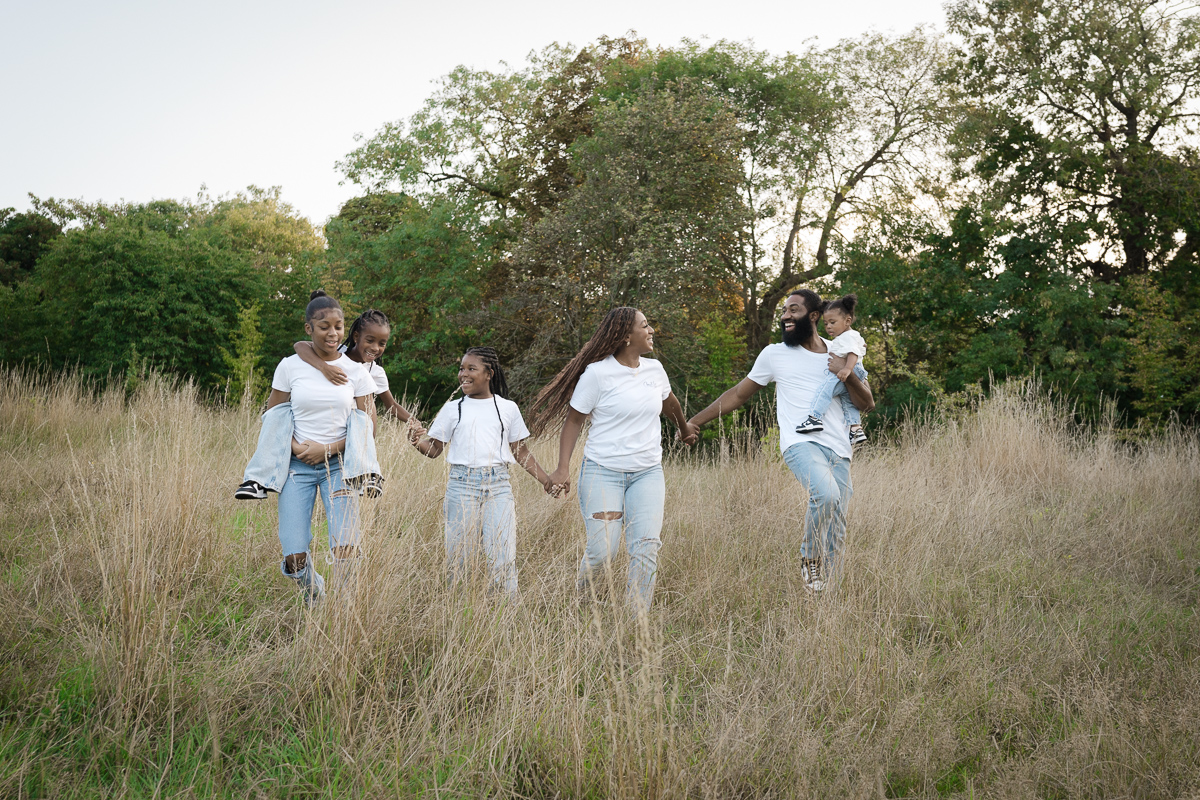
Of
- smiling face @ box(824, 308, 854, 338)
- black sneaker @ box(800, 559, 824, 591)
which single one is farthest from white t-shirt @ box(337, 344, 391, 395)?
smiling face @ box(824, 308, 854, 338)

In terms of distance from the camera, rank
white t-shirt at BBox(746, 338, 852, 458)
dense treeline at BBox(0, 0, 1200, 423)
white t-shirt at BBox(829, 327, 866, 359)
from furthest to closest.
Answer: dense treeline at BBox(0, 0, 1200, 423), white t-shirt at BBox(829, 327, 866, 359), white t-shirt at BBox(746, 338, 852, 458)

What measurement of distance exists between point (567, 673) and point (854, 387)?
2.89m

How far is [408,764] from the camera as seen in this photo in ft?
8.99

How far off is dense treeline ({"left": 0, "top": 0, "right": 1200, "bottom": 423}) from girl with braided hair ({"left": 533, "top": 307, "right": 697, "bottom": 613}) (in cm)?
1092

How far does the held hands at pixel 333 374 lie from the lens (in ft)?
13.7

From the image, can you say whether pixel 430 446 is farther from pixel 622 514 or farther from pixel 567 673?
pixel 567 673

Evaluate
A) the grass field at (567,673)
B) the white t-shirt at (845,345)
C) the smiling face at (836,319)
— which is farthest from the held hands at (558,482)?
the smiling face at (836,319)

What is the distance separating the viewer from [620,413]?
4.48 meters

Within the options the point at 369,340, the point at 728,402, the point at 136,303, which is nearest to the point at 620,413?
the point at 728,402

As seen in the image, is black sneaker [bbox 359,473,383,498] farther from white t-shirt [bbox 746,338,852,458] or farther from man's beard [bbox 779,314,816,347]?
man's beard [bbox 779,314,816,347]

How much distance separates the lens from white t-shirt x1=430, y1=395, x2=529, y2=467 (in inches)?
182

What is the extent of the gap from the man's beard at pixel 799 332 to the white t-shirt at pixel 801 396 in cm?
4

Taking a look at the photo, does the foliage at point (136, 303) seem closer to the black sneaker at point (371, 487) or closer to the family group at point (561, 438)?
the family group at point (561, 438)

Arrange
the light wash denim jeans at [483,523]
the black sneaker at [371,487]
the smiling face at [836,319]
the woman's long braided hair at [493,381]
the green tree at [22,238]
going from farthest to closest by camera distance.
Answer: the green tree at [22,238] → the smiling face at [836,319] → the woman's long braided hair at [493,381] → the light wash denim jeans at [483,523] → the black sneaker at [371,487]
